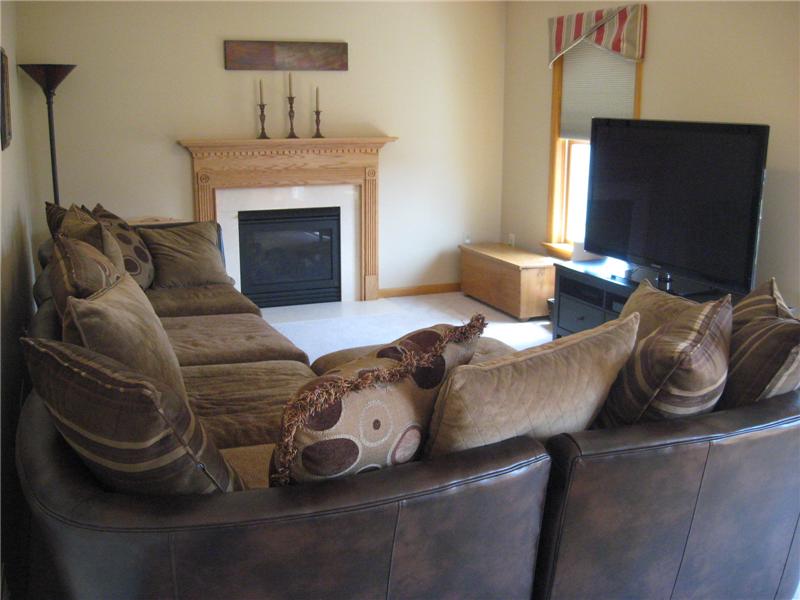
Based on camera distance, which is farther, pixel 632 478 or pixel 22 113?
pixel 22 113

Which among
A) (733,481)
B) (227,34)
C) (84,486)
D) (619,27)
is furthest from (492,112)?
(84,486)

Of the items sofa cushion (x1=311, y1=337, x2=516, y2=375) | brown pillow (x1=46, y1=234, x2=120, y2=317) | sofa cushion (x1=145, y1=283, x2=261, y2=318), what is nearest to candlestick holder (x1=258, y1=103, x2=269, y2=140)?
sofa cushion (x1=145, y1=283, x2=261, y2=318)

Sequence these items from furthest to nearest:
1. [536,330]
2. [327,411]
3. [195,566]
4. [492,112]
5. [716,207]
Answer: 1. [492,112]
2. [536,330]
3. [716,207]
4. [327,411]
5. [195,566]

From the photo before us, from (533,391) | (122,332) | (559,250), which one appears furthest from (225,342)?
(559,250)

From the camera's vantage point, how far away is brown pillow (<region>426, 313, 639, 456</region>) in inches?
64.7

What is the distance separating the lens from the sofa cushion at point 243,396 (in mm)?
2510

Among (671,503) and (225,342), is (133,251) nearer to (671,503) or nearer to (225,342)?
(225,342)

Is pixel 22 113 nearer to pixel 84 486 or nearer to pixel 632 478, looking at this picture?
pixel 84 486

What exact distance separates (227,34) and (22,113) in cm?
143

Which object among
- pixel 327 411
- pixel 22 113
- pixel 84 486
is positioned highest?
pixel 22 113

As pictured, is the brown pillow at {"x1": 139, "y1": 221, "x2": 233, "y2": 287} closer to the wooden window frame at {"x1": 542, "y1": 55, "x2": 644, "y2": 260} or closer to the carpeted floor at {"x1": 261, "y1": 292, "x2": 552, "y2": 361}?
the carpeted floor at {"x1": 261, "y1": 292, "x2": 552, "y2": 361}

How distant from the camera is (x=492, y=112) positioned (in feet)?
21.2

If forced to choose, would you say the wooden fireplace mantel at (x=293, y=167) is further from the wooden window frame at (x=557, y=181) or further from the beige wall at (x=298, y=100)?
the wooden window frame at (x=557, y=181)

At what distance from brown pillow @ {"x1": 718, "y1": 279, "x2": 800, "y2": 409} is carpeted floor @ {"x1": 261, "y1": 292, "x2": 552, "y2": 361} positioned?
10.2ft
